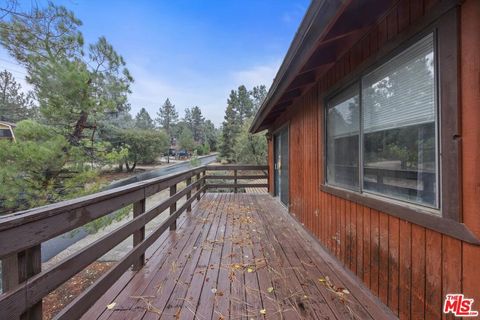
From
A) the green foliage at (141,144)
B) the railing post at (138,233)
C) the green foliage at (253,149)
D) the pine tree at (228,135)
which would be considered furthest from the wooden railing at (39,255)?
the pine tree at (228,135)

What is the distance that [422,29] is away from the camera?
1260mm

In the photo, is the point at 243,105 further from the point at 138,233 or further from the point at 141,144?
the point at 138,233

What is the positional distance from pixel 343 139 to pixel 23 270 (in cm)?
249

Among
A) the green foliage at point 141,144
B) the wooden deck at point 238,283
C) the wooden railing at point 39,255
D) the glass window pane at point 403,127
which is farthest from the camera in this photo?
the green foliage at point 141,144

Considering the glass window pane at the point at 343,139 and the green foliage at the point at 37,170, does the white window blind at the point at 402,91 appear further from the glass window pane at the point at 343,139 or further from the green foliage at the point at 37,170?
the green foliage at the point at 37,170

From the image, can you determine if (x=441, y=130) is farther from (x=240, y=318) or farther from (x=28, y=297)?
(x=28, y=297)

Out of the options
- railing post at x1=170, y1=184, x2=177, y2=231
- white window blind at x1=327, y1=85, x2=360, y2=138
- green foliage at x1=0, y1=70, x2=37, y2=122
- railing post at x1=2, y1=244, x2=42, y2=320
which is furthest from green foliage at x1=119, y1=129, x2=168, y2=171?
railing post at x1=2, y1=244, x2=42, y2=320

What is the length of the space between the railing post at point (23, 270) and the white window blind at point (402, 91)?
2133mm

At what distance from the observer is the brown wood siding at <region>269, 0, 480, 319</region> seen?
39.7 inches

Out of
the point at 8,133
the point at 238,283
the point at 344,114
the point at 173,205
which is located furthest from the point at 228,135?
the point at 238,283

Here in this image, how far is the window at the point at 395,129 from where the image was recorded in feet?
4.12

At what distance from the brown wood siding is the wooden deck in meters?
0.22

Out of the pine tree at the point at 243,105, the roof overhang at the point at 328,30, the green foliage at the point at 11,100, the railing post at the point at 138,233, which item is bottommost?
the railing post at the point at 138,233

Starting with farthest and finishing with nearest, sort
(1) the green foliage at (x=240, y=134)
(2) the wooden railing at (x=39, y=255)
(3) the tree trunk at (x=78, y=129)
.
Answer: (1) the green foliage at (x=240, y=134), (3) the tree trunk at (x=78, y=129), (2) the wooden railing at (x=39, y=255)
